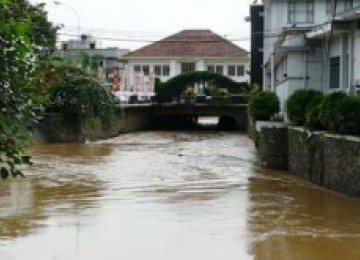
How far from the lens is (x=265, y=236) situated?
12.8m

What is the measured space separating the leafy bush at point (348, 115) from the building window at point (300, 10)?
Result: 23.6 metres

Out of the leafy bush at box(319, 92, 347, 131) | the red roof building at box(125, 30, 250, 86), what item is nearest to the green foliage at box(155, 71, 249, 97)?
the red roof building at box(125, 30, 250, 86)

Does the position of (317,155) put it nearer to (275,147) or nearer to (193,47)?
(275,147)

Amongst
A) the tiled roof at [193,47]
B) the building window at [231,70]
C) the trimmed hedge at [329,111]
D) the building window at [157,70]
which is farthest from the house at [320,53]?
the building window at [157,70]

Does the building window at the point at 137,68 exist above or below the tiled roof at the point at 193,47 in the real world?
below

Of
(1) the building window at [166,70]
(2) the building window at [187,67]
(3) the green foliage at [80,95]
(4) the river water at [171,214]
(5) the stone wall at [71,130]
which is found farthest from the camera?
(1) the building window at [166,70]

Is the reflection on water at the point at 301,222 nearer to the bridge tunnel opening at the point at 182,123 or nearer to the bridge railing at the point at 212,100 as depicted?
the bridge railing at the point at 212,100

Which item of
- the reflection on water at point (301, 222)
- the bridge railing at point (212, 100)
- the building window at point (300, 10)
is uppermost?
the building window at point (300, 10)

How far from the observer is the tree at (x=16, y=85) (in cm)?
533

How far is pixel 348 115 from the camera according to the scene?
1788cm

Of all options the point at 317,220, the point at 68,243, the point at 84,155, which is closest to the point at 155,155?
the point at 84,155

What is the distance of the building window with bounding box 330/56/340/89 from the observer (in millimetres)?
27109

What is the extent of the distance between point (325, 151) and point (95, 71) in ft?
78.9

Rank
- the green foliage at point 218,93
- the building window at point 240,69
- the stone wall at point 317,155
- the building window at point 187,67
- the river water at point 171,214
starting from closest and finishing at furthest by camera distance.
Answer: the river water at point 171,214
the stone wall at point 317,155
the green foliage at point 218,93
the building window at point 187,67
the building window at point 240,69
